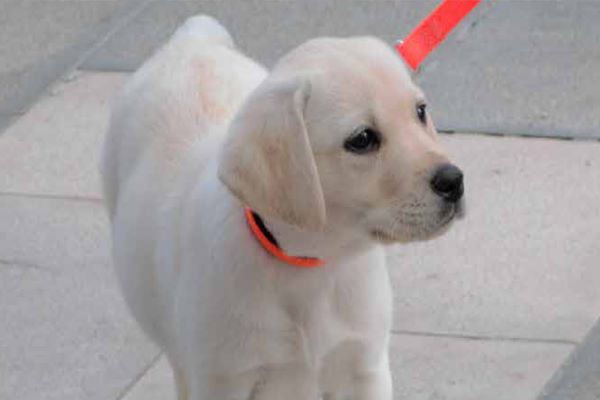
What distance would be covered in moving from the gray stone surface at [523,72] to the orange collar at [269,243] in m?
3.12

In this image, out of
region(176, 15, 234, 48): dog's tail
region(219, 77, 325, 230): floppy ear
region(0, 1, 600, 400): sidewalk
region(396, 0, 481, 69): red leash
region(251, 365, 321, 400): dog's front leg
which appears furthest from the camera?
region(0, 1, 600, 400): sidewalk

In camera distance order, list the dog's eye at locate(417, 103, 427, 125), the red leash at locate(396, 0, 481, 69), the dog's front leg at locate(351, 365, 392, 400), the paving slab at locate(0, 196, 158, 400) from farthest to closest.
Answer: the paving slab at locate(0, 196, 158, 400) < the red leash at locate(396, 0, 481, 69) < the dog's front leg at locate(351, 365, 392, 400) < the dog's eye at locate(417, 103, 427, 125)

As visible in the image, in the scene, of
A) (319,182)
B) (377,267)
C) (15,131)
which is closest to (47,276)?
(15,131)

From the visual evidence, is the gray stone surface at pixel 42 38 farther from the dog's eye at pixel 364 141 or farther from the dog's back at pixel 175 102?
the dog's eye at pixel 364 141

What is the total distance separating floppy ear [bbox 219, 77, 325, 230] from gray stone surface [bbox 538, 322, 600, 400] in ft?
5.83

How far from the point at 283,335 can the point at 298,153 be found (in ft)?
2.10

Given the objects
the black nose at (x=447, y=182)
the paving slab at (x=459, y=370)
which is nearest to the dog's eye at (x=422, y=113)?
the black nose at (x=447, y=182)

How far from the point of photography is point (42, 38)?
29.9 feet

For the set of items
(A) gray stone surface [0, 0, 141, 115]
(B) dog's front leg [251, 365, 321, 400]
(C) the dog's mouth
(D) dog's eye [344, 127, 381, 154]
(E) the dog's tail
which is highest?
(D) dog's eye [344, 127, 381, 154]

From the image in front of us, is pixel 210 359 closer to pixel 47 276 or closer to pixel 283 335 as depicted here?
pixel 283 335

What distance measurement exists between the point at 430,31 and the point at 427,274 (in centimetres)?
134

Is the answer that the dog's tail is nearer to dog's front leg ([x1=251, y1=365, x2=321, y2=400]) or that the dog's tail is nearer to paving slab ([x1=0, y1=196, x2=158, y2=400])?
paving slab ([x1=0, y1=196, x2=158, y2=400])

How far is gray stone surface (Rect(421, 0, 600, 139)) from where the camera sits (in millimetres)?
7684

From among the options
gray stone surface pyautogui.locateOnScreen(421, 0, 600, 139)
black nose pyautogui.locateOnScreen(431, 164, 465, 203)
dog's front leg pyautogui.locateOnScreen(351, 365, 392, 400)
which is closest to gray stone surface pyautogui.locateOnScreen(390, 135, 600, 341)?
gray stone surface pyautogui.locateOnScreen(421, 0, 600, 139)
